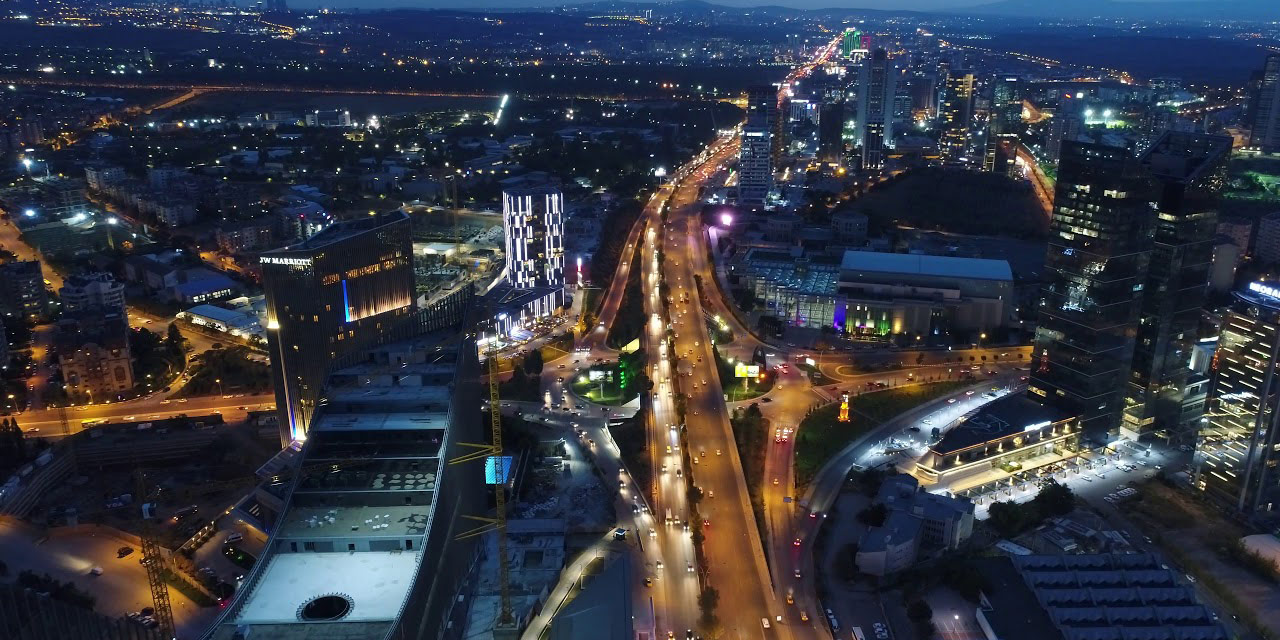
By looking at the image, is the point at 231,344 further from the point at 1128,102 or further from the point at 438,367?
the point at 1128,102

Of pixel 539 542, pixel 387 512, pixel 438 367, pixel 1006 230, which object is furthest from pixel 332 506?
pixel 1006 230

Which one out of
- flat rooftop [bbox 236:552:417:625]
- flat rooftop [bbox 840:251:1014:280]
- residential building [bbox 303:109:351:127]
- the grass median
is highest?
flat rooftop [bbox 236:552:417:625]

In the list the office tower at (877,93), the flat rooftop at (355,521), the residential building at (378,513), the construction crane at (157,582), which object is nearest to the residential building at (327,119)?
the office tower at (877,93)

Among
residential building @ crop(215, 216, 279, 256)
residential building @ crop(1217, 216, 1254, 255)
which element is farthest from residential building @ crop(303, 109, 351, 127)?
residential building @ crop(1217, 216, 1254, 255)

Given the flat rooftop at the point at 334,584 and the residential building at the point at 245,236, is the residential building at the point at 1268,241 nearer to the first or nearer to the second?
the flat rooftop at the point at 334,584

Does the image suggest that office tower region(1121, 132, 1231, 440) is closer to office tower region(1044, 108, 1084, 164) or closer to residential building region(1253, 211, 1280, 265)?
residential building region(1253, 211, 1280, 265)

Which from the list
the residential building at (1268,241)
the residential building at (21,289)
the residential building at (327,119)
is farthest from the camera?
the residential building at (327,119)

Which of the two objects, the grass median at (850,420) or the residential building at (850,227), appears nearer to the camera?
the grass median at (850,420)
